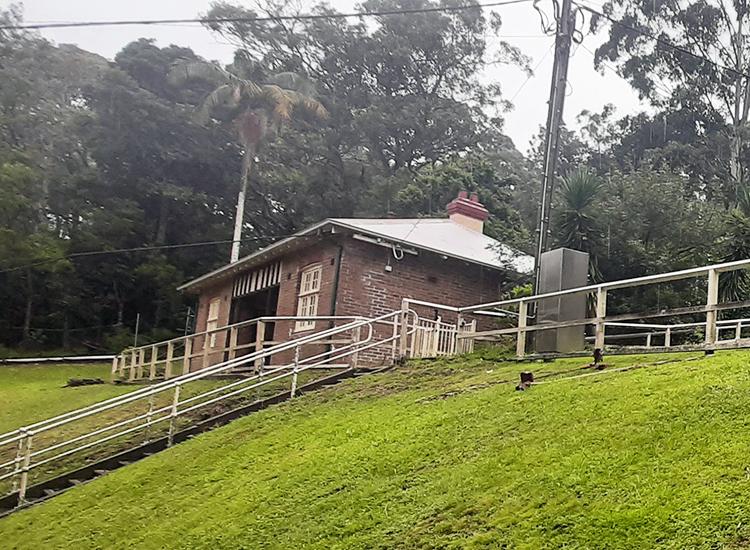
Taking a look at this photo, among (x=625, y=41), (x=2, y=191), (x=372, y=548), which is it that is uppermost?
(x=625, y=41)

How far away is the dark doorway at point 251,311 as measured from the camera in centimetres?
2230

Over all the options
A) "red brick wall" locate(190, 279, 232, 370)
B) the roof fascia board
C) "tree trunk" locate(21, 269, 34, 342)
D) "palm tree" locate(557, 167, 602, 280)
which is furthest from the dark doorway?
"tree trunk" locate(21, 269, 34, 342)

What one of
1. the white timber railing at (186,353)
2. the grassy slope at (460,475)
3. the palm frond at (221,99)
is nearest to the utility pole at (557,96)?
the grassy slope at (460,475)

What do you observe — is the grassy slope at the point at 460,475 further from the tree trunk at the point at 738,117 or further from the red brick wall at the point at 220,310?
the tree trunk at the point at 738,117

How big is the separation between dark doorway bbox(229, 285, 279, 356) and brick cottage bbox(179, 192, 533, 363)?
1198mm

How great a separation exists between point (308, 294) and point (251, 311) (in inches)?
240

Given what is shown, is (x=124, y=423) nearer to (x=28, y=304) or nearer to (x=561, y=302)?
(x=561, y=302)

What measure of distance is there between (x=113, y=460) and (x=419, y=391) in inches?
162

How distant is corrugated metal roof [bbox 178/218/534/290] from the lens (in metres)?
16.9

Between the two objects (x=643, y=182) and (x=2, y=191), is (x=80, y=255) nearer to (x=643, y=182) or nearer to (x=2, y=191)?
(x=2, y=191)

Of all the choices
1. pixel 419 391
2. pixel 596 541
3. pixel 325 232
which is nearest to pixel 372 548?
pixel 596 541

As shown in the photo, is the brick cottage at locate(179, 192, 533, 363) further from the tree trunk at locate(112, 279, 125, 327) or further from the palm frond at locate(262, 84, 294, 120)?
the tree trunk at locate(112, 279, 125, 327)

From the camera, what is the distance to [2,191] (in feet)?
113

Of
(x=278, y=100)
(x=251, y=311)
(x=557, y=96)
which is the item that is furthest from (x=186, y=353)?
(x=278, y=100)
